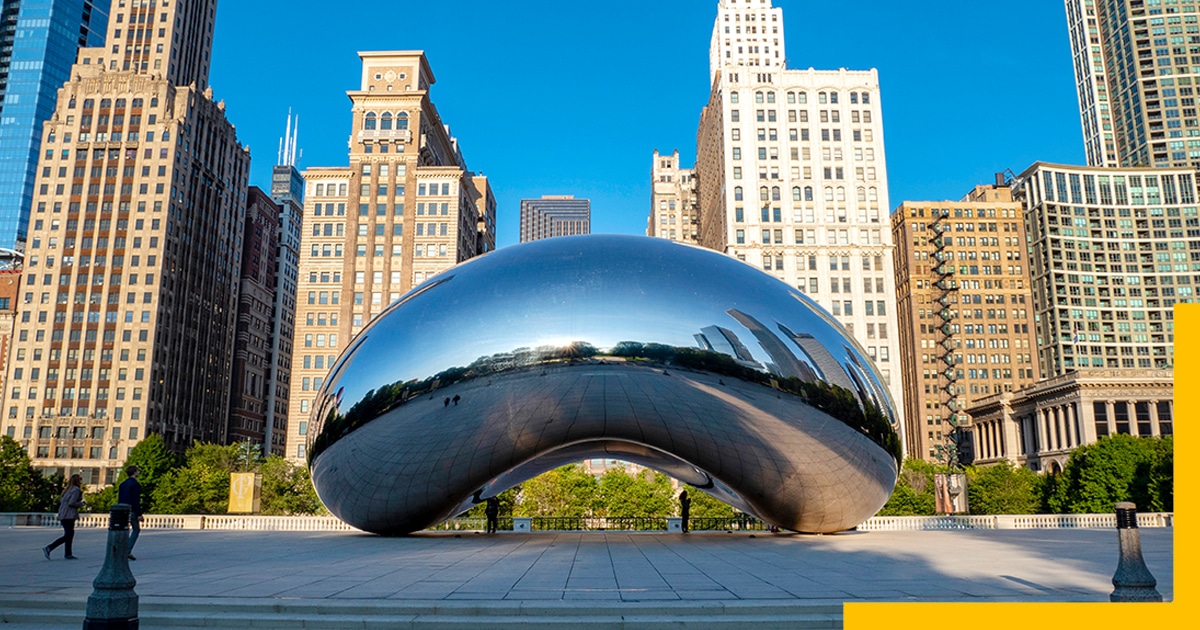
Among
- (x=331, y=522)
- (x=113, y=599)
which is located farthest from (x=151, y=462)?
(x=113, y=599)

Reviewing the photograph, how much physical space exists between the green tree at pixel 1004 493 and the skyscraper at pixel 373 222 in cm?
6267

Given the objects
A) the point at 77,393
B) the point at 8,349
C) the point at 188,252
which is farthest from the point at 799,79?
the point at 8,349

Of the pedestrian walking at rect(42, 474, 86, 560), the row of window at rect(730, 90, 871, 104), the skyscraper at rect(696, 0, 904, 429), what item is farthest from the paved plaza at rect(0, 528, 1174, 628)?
the row of window at rect(730, 90, 871, 104)

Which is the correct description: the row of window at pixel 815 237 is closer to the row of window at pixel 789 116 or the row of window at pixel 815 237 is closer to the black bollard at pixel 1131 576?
the row of window at pixel 789 116

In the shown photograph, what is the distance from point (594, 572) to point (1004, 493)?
72.1 metres

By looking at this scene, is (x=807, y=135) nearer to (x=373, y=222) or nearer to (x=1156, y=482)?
(x=373, y=222)

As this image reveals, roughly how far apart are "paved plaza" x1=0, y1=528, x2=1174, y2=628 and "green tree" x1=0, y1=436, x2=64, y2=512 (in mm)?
59901

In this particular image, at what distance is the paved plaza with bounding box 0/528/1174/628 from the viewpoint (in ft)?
29.0

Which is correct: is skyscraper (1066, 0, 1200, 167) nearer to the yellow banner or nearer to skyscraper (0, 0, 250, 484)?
skyscraper (0, 0, 250, 484)

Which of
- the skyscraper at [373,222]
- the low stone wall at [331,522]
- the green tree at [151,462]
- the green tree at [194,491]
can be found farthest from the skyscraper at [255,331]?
the low stone wall at [331,522]

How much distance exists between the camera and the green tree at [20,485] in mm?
66062

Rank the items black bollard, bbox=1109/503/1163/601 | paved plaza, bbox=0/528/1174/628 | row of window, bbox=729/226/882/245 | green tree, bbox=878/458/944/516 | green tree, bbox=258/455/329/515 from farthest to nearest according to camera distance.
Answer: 1. row of window, bbox=729/226/882/245
2. green tree, bbox=258/455/329/515
3. green tree, bbox=878/458/944/516
4. paved plaza, bbox=0/528/1174/628
5. black bollard, bbox=1109/503/1163/601

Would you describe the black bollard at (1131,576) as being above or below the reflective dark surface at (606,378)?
below

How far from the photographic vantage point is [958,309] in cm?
14975
